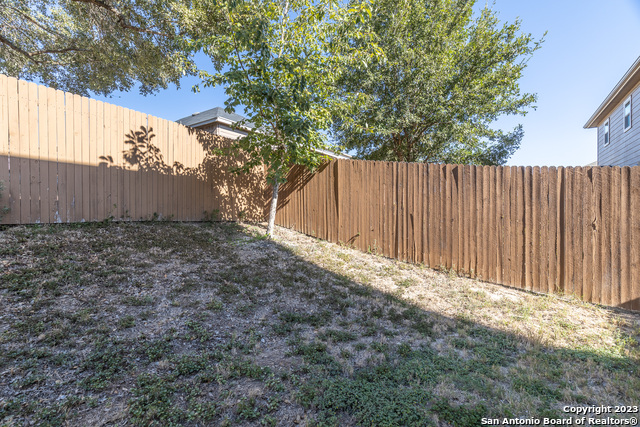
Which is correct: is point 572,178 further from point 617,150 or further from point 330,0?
point 617,150

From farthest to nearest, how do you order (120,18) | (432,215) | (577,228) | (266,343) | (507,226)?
(120,18), (432,215), (507,226), (577,228), (266,343)

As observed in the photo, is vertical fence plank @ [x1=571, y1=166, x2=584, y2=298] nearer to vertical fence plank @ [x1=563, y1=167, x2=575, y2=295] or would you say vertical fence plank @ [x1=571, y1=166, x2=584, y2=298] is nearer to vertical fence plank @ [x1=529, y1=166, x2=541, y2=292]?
vertical fence plank @ [x1=563, y1=167, x2=575, y2=295]

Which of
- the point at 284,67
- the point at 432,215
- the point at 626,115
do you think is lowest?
the point at 432,215

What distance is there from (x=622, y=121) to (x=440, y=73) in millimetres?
6251

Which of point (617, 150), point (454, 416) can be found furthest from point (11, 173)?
point (617, 150)

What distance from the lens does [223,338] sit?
2.74 meters

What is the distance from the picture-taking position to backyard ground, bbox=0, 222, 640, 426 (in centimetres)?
187

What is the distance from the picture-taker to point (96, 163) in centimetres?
479

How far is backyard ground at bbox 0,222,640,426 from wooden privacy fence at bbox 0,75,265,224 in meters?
0.47

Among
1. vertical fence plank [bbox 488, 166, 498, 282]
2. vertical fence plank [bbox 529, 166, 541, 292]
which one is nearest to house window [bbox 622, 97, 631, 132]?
vertical fence plank [bbox 529, 166, 541, 292]

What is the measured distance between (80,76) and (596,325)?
1405 centimetres

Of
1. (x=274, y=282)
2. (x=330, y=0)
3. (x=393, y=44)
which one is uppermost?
(x=393, y=44)

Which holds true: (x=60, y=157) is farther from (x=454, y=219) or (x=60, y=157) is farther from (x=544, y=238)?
(x=544, y=238)

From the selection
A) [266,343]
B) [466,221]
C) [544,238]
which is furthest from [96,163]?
[544,238]
